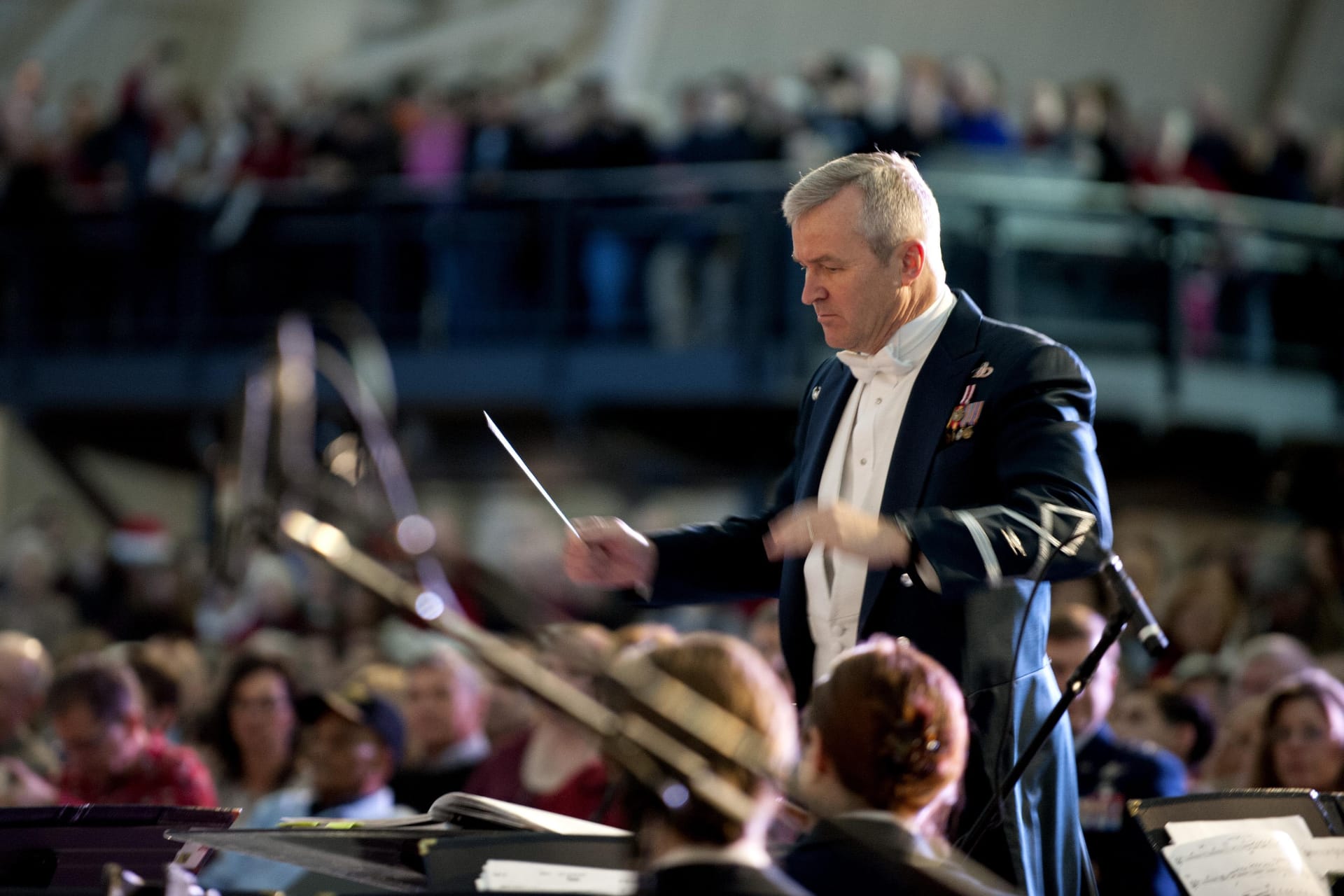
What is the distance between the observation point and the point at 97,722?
4.77m

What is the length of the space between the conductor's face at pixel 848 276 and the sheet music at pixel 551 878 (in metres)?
0.99

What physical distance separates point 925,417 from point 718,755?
105 centimetres

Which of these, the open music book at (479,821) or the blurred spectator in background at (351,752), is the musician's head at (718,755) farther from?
the blurred spectator in background at (351,752)

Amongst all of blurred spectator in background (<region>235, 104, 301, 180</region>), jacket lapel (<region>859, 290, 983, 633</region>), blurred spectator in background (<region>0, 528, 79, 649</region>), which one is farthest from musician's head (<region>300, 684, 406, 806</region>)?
blurred spectator in background (<region>235, 104, 301, 180</region>)

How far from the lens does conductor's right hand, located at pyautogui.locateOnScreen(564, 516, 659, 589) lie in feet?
8.92

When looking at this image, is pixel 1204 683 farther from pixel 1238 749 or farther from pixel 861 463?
pixel 861 463

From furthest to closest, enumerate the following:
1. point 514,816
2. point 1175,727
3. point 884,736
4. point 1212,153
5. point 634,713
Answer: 1. point 1212,153
2. point 1175,727
3. point 514,816
4. point 884,736
5. point 634,713

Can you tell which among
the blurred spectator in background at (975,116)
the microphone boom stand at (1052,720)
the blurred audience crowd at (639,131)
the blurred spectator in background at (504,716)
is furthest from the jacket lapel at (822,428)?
the blurred spectator in background at (975,116)

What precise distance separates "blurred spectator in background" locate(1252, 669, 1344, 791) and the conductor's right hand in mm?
2141

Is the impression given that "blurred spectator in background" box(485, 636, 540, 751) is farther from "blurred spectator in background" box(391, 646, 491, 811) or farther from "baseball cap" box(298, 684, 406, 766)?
"baseball cap" box(298, 684, 406, 766)

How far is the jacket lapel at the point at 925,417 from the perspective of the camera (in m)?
2.82

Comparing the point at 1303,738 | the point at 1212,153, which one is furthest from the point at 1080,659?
the point at 1212,153

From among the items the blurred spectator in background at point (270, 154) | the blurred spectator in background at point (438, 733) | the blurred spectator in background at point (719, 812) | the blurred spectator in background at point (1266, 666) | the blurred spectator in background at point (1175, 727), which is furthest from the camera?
the blurred spectator in background at point (270, 154)

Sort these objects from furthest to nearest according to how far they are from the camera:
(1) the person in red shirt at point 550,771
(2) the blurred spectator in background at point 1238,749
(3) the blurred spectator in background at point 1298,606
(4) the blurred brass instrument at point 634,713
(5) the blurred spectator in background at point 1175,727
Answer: (3) the blurred spectator in background at point 1298,606
(5) the blurred spectator in background at point 1175,727
(1) the person in red shirt at point 550,771
(2) the blurred spectator in background at point 1238,749
(4) the blurred brass instrument at point 634,713
